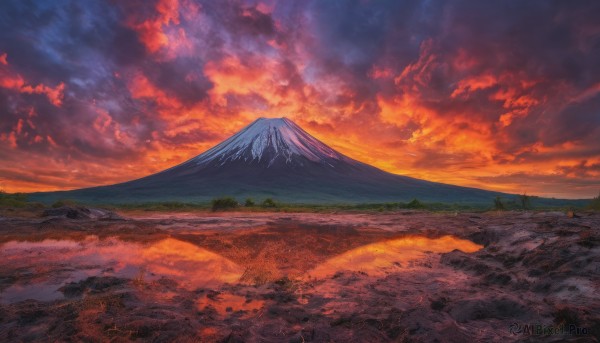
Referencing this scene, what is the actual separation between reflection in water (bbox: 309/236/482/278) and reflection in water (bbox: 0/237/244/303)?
2362 millimetres

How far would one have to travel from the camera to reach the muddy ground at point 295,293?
3.56 m

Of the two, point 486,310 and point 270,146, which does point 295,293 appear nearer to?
point 486,310

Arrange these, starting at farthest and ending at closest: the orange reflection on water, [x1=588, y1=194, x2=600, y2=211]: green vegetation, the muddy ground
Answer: [x1=588, y1=194, x2=600, y2=211]: green vegetation < the orange reflection on water < the muddy ground

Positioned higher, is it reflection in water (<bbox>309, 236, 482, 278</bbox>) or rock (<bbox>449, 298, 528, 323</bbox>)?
rock (<bbox>449, 298, 528, 323</bbox>)

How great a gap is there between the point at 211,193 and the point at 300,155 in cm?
4896

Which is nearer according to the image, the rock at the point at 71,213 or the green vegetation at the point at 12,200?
the rock at the point at 71,213

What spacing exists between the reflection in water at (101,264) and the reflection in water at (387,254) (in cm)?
236

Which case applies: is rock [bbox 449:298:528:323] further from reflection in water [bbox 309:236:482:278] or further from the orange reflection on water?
the orange reflection on water

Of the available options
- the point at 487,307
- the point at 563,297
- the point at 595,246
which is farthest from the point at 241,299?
the point at 595,246

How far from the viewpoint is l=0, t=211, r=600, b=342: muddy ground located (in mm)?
3557

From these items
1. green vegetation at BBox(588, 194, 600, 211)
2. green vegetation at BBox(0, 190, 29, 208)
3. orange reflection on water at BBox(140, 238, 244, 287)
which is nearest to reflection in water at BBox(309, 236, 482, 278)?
orange reflection on water at BBox(140, 238, 244, 287)

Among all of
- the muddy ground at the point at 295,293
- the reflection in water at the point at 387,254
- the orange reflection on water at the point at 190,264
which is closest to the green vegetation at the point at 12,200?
the muddy ground at the point at 295,293

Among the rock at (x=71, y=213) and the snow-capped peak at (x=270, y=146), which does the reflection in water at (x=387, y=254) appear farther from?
the snow-capped peak at (x=270, y=146)

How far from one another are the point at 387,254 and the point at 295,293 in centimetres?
487
